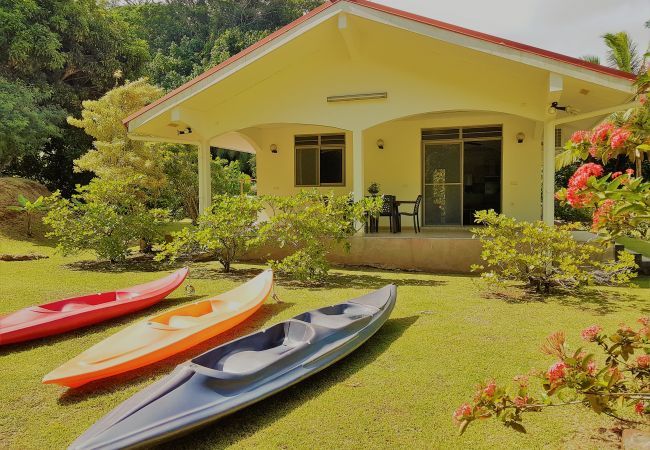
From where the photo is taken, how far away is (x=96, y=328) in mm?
5605

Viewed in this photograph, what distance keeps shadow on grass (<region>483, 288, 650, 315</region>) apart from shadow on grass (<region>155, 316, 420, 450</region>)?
2.93 metres

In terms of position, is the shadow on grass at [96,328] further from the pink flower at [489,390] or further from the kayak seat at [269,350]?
the pink flower at [489,390]

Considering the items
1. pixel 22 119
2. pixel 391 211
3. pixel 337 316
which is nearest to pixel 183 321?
pixel 337 316

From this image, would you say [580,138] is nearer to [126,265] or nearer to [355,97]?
[355,97]

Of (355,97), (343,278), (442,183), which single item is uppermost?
(355,97)

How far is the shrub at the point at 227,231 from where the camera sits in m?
8.55

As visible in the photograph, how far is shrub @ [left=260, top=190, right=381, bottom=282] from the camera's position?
793cm

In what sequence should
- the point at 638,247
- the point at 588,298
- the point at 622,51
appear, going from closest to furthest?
1. the point at 588,298
2. the point at 638,247
3. the point at 622,51

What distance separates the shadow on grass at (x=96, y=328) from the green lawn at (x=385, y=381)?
24mm

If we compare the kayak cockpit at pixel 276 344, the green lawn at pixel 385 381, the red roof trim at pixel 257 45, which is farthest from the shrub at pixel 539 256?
the red roof trim at pixel 257 45

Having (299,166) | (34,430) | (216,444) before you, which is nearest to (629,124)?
(216,444)

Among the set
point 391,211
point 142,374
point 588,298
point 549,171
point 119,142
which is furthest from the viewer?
point 119,142

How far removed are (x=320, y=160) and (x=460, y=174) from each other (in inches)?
147

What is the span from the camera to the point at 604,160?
2605 mm
